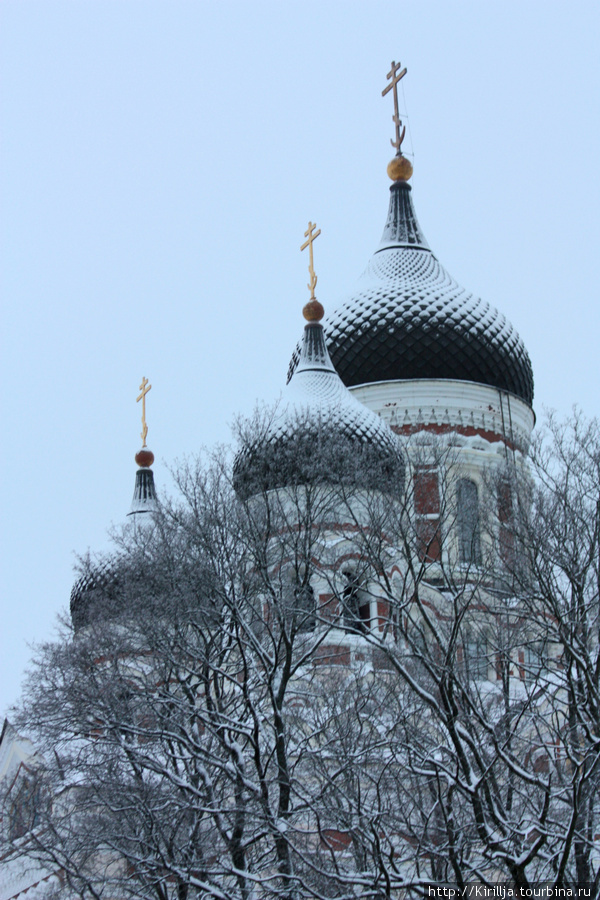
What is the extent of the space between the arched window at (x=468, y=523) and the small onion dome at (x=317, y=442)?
31.9 inches

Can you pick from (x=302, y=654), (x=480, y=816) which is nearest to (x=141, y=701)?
(x=302, y=654)

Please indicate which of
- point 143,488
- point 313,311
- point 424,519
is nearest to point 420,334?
point 313,311

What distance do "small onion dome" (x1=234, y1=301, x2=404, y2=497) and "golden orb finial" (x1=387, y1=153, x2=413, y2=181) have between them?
493 cm

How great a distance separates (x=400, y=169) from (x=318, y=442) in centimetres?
919

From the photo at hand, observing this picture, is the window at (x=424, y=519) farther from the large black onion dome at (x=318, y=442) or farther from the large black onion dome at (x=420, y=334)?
the large black onion dome at (x=420, y=334)

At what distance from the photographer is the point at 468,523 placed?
14289 mm

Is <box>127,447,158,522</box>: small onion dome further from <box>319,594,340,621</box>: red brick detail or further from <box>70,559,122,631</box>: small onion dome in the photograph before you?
<box>319,594,340,621</box>: red brick detail

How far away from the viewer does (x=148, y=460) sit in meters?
24.0

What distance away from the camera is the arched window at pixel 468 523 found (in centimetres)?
1221

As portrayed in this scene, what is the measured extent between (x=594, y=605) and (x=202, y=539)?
133 inches

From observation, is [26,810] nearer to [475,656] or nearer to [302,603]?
[302,603]

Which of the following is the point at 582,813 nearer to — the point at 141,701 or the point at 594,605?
the point at 594,605

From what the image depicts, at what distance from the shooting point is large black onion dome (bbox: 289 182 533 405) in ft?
71.1

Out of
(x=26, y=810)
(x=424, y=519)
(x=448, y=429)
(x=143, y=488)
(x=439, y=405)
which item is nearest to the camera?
(x=424, y=519)
